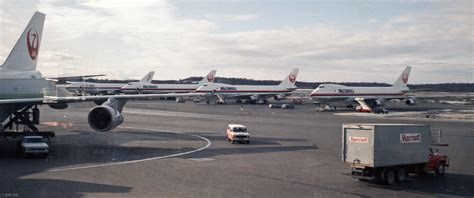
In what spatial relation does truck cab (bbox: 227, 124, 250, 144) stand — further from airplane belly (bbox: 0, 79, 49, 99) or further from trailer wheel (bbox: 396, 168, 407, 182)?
trailer wheel (bbox: 396, 168, 407, 182)

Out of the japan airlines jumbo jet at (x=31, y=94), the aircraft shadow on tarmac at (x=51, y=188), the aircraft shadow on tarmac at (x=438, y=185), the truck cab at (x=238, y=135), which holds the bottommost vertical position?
the aircraft shadow on tarmac at (x=51, y=188)

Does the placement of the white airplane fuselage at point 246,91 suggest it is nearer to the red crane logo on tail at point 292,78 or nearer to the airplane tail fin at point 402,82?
the red crane logo on tail at point 292,78

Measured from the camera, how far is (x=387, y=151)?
20672 mm

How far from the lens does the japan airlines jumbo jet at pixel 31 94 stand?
28219mm

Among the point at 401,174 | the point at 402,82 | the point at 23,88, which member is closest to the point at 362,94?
the point at 402,82

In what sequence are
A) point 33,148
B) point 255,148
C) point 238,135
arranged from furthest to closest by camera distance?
point 238,135 → point 255,148 → point 33,148

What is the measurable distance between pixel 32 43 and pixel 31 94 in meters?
5.31

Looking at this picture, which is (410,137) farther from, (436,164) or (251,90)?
(251,90)

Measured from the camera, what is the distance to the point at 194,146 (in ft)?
107

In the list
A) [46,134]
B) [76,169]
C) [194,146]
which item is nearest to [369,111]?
[194,146]

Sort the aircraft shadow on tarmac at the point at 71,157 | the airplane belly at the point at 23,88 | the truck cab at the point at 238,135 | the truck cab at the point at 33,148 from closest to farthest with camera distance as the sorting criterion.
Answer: the aircraft shadow on tarmac at the point at 71,157 < the truck cab at the point at 33,148 < the airplane belly at the point at 23,88 < the truck cab at the point at 238,135

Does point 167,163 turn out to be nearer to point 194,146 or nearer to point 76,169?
point 76,169

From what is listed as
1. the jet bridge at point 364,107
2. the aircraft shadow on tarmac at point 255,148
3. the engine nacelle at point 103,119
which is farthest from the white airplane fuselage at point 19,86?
the jet bridge at point 364,107

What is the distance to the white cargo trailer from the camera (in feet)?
66.8
